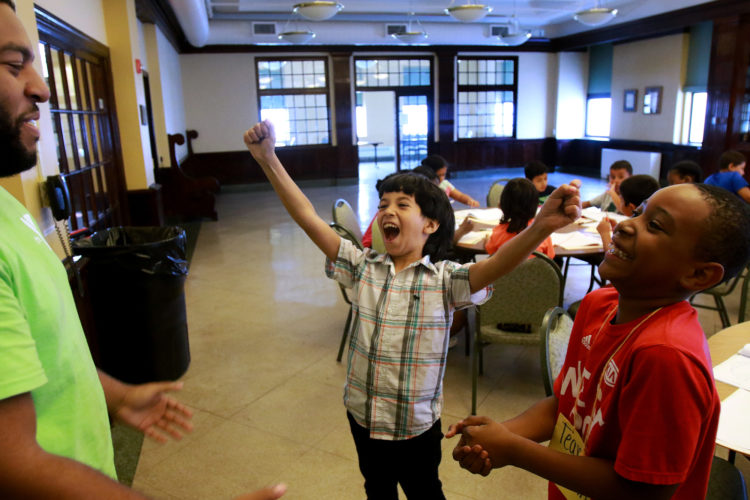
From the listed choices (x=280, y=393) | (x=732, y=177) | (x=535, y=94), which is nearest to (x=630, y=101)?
(x=535, y=94)

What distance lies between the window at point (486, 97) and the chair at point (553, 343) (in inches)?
471

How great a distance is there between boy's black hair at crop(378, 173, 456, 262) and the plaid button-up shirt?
14cm

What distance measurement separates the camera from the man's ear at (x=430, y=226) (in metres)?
1.59

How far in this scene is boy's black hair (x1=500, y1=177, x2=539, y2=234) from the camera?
2.69 meters

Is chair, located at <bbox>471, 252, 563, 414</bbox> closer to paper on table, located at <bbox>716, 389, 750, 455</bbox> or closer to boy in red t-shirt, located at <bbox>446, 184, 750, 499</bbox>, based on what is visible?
paper on table, located at <bbox>716, 389, 750, 455</bbox>

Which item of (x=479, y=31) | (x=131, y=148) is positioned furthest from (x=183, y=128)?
(x=479, y=31)

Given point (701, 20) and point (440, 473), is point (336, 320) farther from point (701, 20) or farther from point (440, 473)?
point (701, 20)

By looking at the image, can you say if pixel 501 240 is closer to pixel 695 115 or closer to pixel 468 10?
pixel 468 10

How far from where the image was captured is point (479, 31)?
12.3 metres

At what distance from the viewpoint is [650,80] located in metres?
11.0

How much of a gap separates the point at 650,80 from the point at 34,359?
12583mm

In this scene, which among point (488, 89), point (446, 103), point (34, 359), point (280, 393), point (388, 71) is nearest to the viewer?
point (34, 359)

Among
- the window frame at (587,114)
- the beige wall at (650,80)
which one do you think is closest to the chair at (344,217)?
the beige wall at (650,80)

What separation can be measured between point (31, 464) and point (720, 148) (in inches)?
419
